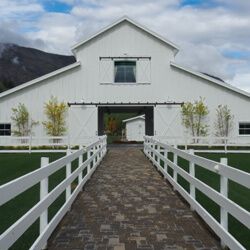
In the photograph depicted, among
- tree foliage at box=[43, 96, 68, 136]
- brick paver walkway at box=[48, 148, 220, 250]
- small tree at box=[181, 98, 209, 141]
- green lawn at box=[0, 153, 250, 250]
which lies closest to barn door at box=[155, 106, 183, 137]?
small tree at box=[181, 98, 209, 141]

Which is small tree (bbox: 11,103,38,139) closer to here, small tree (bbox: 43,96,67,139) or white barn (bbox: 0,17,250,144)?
white barn (bbox: 0,17,250,144)

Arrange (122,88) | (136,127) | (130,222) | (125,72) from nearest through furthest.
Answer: (130,222) → (122,88) → (125,72) → (136,127)

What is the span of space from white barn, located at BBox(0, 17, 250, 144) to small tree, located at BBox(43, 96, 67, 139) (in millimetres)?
363

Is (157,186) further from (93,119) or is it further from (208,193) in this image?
(93,119)

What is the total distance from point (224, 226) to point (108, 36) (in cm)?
2373

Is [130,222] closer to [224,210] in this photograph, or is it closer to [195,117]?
[224,210]

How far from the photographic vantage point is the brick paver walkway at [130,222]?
234 inches

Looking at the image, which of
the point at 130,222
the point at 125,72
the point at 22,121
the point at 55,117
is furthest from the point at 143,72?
the point at 130,222

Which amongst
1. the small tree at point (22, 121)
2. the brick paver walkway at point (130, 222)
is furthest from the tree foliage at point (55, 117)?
the brick paver walkway at point (130, 222)

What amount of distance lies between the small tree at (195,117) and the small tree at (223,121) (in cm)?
70

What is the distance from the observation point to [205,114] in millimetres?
27812

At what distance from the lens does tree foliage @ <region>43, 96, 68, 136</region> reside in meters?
27.3

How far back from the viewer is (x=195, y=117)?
2775cm

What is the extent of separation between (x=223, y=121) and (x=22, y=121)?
12630 mm
